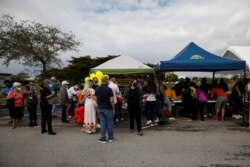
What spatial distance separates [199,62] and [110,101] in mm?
4840

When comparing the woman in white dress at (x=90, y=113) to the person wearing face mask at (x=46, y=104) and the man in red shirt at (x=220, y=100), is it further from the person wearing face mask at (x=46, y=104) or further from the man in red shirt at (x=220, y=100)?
the man in red shirt at (x=220, y=100)

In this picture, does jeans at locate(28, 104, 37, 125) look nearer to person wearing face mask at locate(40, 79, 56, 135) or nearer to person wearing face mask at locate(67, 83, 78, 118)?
person wearing face mask at locate(40, 79, 56, 135)

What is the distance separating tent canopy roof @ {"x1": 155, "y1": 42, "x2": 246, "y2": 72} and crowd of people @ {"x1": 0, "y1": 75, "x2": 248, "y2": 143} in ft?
3.17

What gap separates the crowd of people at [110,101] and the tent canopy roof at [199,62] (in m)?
0.97

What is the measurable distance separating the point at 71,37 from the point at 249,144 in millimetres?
29315

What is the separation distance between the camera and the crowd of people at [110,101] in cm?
983

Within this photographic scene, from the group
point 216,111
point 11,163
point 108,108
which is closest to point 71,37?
point 216,111

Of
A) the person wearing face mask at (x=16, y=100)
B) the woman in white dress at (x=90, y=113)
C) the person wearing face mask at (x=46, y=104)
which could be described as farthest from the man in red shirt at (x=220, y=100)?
the person wearing face mask at (x=16, y=100)

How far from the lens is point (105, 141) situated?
964cm

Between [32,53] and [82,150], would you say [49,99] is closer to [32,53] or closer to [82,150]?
[82,150]

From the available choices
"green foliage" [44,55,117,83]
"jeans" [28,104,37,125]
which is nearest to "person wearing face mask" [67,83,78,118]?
"jeans" [28,104,37,125]

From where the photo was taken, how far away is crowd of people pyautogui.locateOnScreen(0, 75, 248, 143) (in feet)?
32.2

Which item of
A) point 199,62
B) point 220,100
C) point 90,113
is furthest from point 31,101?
point 220,100

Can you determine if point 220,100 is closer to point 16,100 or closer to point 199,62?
point 199,62
